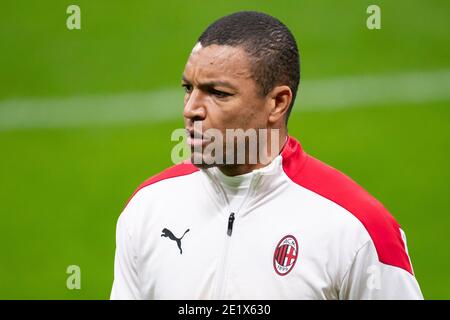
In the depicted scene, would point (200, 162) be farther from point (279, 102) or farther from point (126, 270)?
point (126, 270)

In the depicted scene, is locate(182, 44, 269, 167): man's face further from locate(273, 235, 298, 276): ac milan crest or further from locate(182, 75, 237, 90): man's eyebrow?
locate(273, 235, 298, 276): ac milan crest

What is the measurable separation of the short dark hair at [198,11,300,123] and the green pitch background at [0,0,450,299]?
4531 mm

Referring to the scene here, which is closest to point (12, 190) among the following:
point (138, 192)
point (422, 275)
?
point (422, 275)

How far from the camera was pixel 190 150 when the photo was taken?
4.34 m

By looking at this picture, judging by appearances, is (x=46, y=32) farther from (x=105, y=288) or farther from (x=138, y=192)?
(x=138, y=192)

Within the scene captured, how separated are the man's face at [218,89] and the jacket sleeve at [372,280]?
76cm

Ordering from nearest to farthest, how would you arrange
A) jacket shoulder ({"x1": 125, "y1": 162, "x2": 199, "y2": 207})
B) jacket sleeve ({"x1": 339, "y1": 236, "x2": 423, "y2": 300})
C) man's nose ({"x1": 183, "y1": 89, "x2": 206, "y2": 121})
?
jacket sleeve ({"x1": 339, "y1": 236, "x2": 423, "y2": 300})
man's nose ({"x1": 183, "y1": 89, "x2": 206, "y2": 121})
jacket shoulder ({"x1": 125, "y1": 162, "x2": 199, "y2": 207})

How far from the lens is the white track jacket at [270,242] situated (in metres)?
4.20

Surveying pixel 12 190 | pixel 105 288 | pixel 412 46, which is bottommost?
pixel 105 288

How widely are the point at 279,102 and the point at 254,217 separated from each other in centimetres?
54

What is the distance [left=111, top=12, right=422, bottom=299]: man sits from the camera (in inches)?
166

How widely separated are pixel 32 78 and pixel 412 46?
14.6ft

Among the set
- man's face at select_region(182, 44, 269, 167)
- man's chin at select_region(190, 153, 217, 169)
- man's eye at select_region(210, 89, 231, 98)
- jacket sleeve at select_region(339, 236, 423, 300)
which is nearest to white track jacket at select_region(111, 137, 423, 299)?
jacket sleeve at select_region(339, 236, 423, 300)
